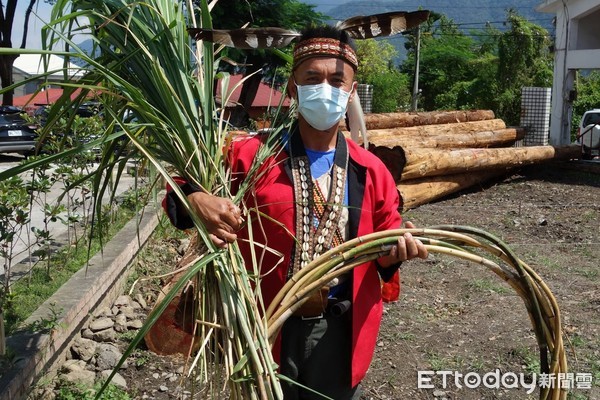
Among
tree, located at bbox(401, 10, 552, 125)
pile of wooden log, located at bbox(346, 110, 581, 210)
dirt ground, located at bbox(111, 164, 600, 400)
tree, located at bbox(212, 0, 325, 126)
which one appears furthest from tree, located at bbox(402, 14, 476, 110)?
dirt ground, located at bbox(111, 164, 600, 400)

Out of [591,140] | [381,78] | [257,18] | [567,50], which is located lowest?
[591,140]

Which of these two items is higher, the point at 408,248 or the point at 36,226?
the point at 408,248

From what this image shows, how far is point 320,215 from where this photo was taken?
237cm

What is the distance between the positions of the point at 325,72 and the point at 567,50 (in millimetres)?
14778

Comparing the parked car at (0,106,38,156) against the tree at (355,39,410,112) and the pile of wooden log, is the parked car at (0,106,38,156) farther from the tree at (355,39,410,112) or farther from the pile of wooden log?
the tree at (355,39,410,112)

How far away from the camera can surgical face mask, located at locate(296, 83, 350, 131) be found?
7.66 ft

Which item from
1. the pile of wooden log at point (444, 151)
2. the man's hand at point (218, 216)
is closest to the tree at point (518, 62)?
the pile of wooden log at point (444, 151)

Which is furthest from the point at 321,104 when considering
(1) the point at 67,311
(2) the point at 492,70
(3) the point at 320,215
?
(2) the point at 492,70

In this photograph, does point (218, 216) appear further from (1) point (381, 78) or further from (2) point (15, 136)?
(1) point (381, 78)

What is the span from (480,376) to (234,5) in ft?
34.8

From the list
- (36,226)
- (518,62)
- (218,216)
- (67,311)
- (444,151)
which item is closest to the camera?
(218,216)

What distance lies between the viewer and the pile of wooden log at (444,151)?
9164 mm

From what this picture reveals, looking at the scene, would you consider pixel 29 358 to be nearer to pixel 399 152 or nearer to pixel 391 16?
pixel 391 16

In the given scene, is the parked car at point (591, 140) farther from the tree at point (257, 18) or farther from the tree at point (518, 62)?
the tree at point (518, 62)
